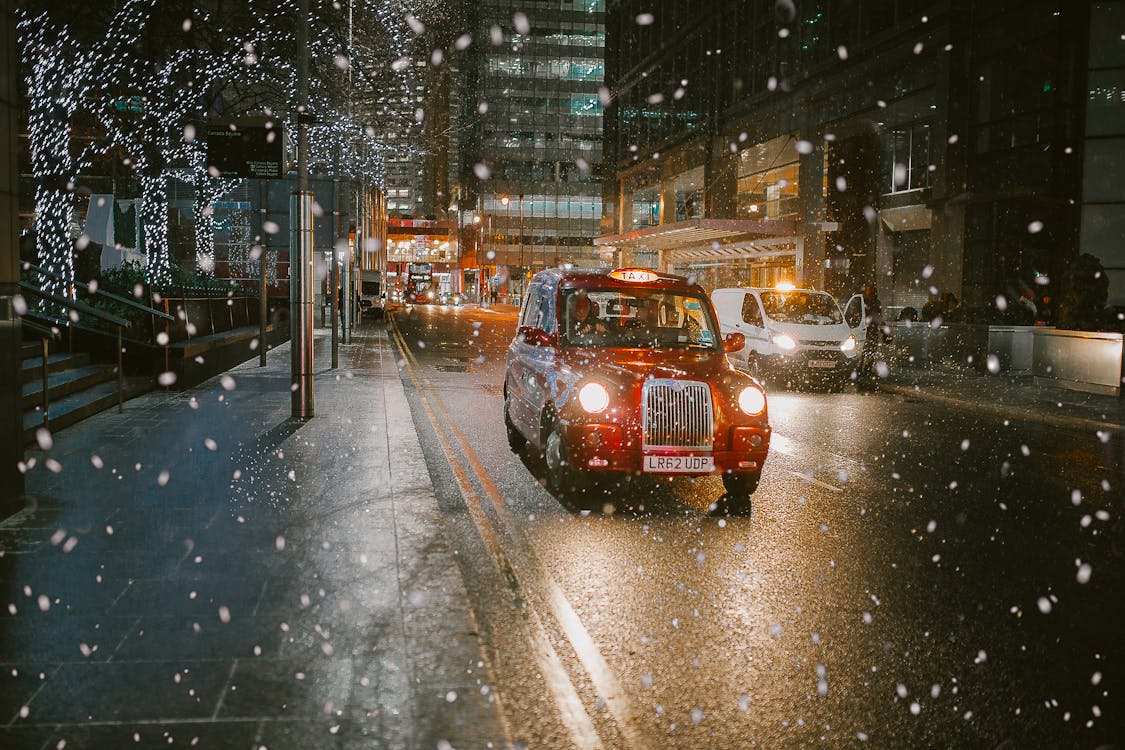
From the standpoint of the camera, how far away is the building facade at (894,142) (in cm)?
2495

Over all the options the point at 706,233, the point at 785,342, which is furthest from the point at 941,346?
the point at 706,233

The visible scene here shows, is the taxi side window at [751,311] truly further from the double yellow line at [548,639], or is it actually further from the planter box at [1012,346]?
the double yellow line at [548,639]

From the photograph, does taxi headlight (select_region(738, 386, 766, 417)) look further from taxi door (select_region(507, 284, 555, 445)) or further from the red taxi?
taxi door (select_region(507, 284, 555, 445))

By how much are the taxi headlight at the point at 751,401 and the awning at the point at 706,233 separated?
31.3m

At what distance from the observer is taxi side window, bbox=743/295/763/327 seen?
62.2ft

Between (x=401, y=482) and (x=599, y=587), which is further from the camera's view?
(x=401, y=482)

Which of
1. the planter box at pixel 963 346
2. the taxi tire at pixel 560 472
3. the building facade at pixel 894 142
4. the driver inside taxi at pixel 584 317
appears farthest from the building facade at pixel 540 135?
the taxi tire at pixel 560 472

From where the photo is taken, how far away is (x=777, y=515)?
7.45 m

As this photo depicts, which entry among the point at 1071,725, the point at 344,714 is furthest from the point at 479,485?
the point at 1071,725

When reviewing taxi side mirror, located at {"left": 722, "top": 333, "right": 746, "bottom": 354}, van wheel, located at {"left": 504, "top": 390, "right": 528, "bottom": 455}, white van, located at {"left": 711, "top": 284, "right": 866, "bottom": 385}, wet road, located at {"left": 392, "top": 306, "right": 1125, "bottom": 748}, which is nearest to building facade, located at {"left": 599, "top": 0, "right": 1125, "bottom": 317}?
white van, located at {"left": 711, "top": 284, "right": 866, "bottom": 385}

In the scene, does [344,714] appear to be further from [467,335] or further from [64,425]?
[467,335]

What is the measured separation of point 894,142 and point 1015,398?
18486 mm

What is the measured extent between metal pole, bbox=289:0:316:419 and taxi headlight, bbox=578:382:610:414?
222 inches

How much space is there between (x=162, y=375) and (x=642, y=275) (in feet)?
28.9
